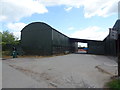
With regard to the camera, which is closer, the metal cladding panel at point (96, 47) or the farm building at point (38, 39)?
the farm building at point (38, 39)

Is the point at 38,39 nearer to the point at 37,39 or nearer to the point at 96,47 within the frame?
the point at 37,39

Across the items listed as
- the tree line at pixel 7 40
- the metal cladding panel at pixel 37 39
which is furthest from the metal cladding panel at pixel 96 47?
the tree line at pixel 7 40

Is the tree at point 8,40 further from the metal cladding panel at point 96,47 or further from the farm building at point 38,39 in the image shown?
the metal cladding panel at point 96,47

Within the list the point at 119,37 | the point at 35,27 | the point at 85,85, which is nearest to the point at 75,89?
the point at 85,85

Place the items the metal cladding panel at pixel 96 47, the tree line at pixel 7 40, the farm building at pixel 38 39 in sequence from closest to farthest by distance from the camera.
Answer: the farm building at pixel 38 39 < the tree line at pixel 7 40 < the metal cladding panel at pixel 96 47

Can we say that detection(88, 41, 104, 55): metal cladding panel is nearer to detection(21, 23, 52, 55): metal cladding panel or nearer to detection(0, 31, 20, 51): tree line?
detection(21, 23, 52, 55): metal cladding panel

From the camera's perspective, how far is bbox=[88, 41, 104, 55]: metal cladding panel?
1535 inches

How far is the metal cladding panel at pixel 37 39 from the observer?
2878cm

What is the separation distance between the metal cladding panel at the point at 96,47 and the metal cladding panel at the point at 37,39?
15.8 meters

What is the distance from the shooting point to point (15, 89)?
20.1 ft

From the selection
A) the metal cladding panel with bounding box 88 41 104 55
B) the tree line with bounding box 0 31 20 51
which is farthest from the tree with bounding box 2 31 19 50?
the metal cladding panel with bounding box 88 41 104 55

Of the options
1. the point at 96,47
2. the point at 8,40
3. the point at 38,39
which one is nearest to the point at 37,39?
the point at 38,39

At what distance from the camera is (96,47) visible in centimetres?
4088

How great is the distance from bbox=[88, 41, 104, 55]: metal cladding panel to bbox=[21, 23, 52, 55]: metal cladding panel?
1578 cm
